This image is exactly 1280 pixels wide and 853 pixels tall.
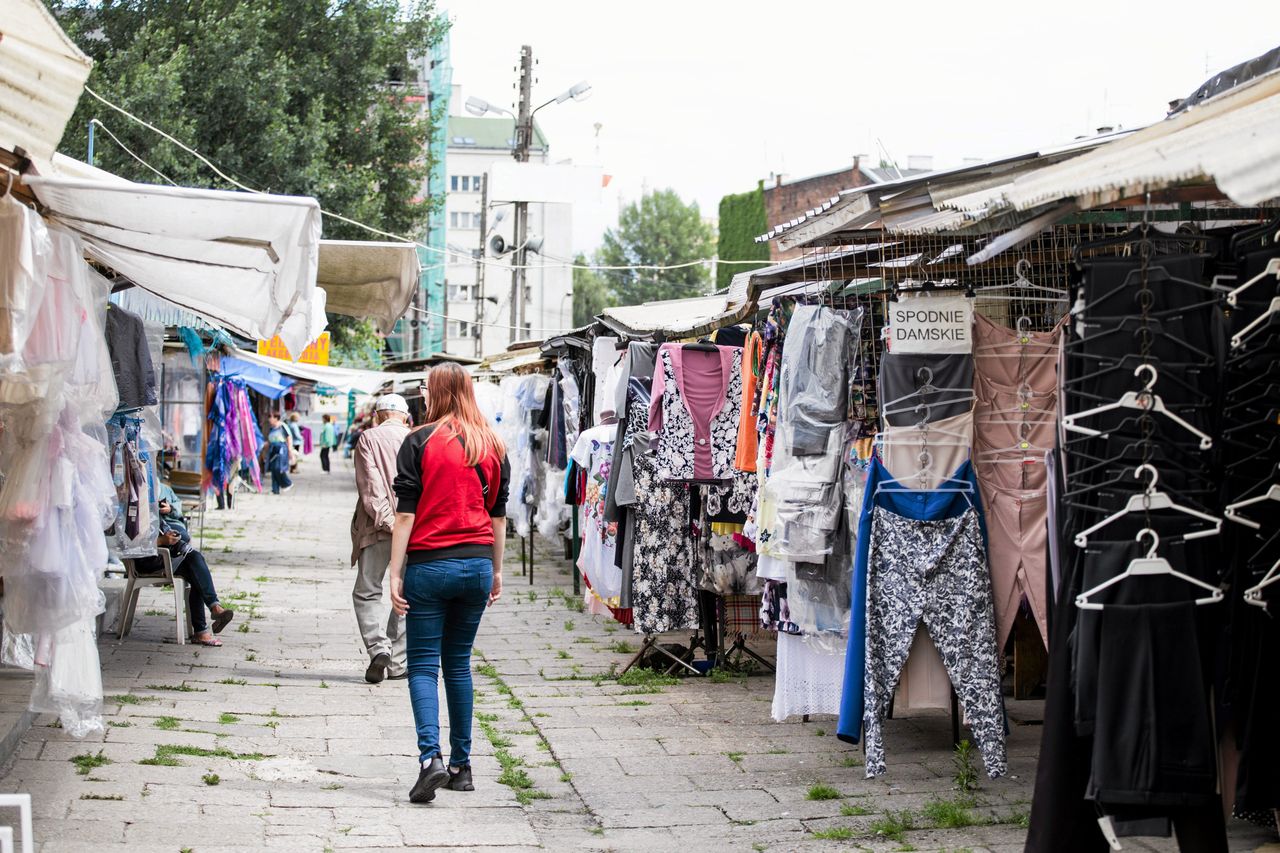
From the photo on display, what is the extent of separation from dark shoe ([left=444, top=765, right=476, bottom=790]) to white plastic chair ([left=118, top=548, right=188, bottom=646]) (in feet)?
13.7

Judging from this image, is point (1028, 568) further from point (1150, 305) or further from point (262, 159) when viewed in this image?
point (262, 159)

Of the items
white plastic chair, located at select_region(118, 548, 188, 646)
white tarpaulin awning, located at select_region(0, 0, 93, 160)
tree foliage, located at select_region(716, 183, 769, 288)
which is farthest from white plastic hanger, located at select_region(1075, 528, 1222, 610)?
tree foliage, located at select_region(716, 183, 769, 288)

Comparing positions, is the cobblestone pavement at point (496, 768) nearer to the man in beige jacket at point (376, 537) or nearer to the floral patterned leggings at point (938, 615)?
the man in beige jacket at point (376, 537)

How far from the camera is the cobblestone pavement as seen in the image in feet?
17.6

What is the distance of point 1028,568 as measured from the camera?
5660 mm

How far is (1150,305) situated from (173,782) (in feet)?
15.0

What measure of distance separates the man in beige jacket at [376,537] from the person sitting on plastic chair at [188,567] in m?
1.49

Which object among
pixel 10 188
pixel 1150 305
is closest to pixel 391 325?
pixel 10 188

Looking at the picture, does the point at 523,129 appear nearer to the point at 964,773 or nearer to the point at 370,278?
the point at 370,278

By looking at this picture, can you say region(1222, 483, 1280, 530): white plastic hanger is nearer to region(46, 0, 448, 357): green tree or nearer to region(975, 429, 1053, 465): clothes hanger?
region(975, 429, 1053, 465): clothes hanger

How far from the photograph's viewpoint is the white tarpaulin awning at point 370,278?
8.13 metres

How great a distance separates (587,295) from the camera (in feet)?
230

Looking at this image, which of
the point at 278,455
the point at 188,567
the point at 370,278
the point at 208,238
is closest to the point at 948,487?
the point at 208,238

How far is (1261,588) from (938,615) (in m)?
1.68
